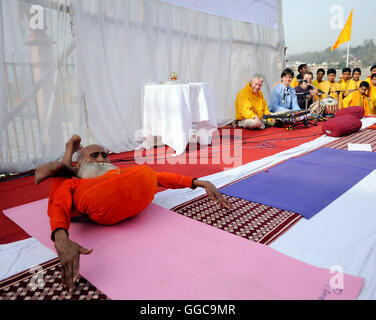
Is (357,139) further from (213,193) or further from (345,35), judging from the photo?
(345,35)

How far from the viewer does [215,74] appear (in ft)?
15.8

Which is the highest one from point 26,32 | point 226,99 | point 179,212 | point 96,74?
point 26,32

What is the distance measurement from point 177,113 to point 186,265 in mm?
2122

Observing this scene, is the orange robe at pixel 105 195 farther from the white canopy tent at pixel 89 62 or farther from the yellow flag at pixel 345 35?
the yellow flag at pixel 345 35

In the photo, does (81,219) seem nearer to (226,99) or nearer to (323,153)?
(323,153)

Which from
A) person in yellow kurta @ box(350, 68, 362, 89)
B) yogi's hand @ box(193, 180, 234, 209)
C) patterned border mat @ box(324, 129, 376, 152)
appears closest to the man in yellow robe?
person in yellow kurta @ box(350, 68, 362, 89)

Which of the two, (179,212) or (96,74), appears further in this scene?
(96,74)

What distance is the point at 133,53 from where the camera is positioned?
346 centimetres

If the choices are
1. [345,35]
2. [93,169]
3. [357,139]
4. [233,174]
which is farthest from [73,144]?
[345,35]

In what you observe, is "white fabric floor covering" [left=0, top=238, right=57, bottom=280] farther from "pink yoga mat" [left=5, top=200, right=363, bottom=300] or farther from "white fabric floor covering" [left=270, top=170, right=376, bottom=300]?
"white fabric floor covering" [left=270, top=170, right=376, bottom=300]

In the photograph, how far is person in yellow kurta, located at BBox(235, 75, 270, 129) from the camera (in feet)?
15.3

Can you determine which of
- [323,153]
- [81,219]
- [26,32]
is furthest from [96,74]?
[323,153]

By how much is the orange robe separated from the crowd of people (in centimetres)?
344
